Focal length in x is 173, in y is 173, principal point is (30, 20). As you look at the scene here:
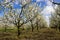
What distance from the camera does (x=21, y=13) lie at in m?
26.4

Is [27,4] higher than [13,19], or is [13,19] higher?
[27,4]

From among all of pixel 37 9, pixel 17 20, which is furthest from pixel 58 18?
pixel 17 20

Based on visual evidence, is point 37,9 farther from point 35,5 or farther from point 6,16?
point 6,16

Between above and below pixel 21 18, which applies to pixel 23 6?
above

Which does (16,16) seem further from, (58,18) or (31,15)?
(58,18)

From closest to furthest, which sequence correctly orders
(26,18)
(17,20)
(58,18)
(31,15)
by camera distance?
(17,20) < (26,18) < (31,15) < (58,18)

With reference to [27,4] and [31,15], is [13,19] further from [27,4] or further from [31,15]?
[31,15]

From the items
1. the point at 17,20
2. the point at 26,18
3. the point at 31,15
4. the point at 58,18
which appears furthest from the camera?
the point at 58,18

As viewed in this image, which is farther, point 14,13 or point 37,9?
point 37,9

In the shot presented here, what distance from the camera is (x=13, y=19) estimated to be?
26.6 m

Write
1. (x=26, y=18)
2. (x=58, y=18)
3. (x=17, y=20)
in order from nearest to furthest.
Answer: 1. (x=17, y=20)
2. (x=26, y=18)
3. (x=58, y=18)

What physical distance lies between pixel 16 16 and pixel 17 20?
31.0 inches

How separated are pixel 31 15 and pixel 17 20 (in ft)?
18.2

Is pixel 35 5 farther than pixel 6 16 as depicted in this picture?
Yes
